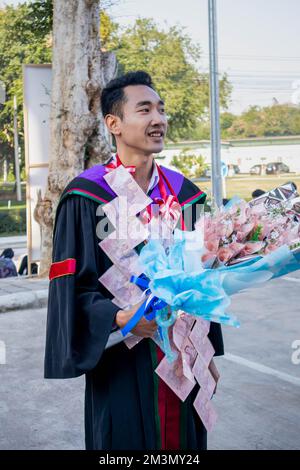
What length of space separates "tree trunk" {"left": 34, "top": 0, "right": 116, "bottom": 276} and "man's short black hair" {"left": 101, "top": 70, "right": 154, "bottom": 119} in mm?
6411

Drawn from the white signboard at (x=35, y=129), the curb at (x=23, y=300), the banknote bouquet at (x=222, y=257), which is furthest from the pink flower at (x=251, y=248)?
the white signboard at (x=35, y=129)

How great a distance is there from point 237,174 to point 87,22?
163 ft

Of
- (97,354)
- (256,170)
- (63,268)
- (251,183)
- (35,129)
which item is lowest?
(97,354)

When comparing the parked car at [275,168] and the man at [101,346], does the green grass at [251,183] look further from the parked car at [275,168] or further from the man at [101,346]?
the man at [101,346]

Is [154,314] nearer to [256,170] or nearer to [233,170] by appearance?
[256,170]

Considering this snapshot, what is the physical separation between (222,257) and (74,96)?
7.19 meters

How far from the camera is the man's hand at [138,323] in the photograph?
244cm

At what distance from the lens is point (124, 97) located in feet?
9.48

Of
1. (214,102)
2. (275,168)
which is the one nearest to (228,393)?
(214,102)

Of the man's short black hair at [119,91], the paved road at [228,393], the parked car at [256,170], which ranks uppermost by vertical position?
the parked car at [256,170]

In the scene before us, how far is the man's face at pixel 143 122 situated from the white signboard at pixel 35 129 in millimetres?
7379

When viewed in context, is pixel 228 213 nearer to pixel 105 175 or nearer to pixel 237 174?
pixel 105 175

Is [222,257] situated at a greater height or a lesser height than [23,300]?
greater

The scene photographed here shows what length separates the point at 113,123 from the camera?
291 cm
